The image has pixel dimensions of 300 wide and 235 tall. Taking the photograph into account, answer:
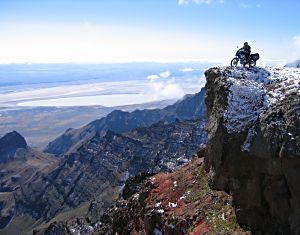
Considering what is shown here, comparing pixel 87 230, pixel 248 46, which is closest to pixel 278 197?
pixel 248 46

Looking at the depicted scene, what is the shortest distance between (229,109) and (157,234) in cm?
1257

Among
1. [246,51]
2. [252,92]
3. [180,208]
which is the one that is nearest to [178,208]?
[180,208]

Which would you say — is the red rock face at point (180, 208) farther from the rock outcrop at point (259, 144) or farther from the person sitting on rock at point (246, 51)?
the person sitting on rock at point (246, 51)

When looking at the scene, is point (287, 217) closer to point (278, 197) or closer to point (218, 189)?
point (278, 197)

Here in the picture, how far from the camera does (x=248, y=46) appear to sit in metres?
39.2

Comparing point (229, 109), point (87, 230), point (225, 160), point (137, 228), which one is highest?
point (229, 109)

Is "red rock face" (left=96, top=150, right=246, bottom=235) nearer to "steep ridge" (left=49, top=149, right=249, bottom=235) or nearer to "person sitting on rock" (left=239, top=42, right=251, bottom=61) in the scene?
"steep ridge" (left=49, top=149, right=249, bottom=235)

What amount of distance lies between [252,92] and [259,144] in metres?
4.48

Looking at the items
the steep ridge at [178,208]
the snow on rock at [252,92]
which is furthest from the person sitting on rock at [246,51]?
the steep ridge at [178,208]

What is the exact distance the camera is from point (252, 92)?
3303 centimetres

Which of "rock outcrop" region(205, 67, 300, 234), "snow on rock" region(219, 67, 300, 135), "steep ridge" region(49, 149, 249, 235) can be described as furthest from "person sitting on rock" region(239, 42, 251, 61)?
"steep ridge" region(49, 149, 249, 235)

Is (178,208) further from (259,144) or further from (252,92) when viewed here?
(252,92)

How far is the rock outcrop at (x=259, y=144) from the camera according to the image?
2834cm

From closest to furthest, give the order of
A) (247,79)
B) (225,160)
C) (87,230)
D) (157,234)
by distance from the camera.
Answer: (225,160), (247,79), (157,234), (87,230)
